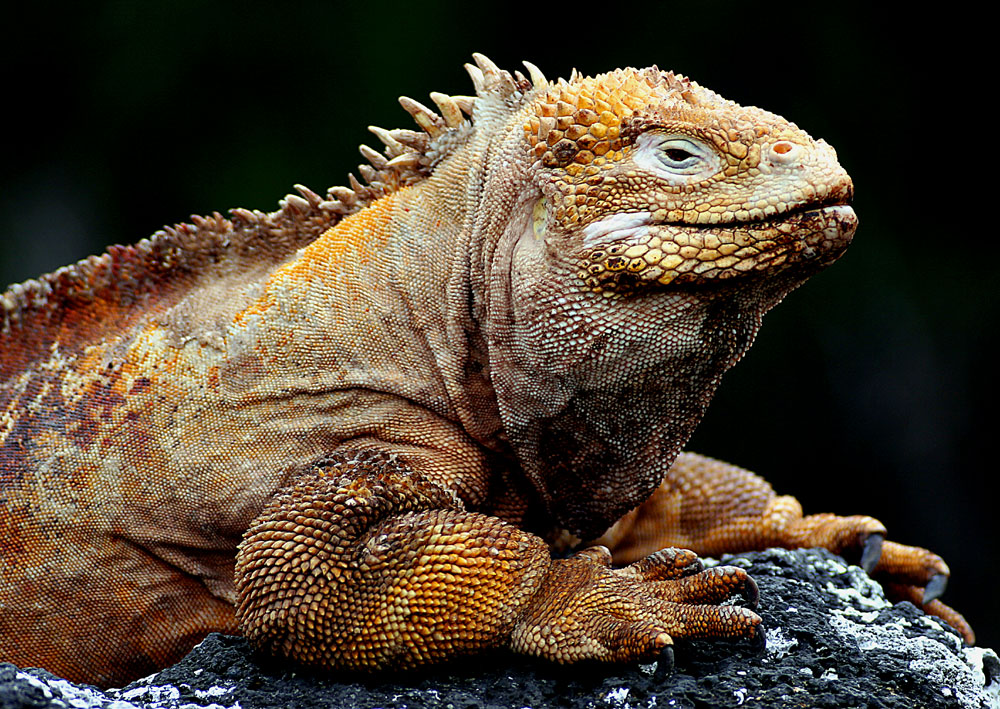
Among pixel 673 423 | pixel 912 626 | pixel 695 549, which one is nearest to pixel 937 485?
pixel 695 549

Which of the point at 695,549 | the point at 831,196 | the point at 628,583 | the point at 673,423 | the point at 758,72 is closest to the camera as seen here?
the point at 831,196

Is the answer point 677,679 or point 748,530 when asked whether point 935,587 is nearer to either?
point 748,530

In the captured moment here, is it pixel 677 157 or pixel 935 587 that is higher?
pixel 677 157

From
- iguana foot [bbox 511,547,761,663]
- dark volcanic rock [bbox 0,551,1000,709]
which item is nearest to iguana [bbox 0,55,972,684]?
iguana foot [bbox 511,547,761,663]

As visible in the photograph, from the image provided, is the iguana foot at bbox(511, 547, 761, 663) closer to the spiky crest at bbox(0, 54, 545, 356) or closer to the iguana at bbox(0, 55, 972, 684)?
the iguana at bbox(0, 55, 972, 684)

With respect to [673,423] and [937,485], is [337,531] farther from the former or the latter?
[937,485]

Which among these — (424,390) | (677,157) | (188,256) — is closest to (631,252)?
(677,157)

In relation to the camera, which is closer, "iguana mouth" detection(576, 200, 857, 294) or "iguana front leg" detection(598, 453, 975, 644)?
"iguana mouth" detection(576, 200, 857, 294)
